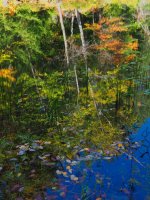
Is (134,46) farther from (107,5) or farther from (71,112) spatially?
(71,112)

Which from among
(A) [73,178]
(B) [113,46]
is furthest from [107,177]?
(B) [113,46]

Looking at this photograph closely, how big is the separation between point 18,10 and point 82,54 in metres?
5.25

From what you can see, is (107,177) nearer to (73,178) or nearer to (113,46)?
(73,178)

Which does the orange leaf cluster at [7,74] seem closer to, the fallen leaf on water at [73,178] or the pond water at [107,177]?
the pond water at [107,177]

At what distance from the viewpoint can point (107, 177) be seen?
5.01m

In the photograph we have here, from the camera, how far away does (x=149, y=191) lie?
4.63m

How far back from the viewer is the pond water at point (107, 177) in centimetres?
456

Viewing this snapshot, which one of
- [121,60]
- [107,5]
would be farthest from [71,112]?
[107,5]

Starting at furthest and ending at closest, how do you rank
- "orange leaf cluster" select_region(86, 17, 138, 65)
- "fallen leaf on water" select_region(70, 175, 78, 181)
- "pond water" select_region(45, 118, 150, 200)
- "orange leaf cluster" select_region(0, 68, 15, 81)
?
1. "orange leaf cluster" select_region(86, 17, 138, 65)
2. "orange leaf cluster" select_region(0, 68, 15, 81)
3. "fallen leaf on water" select_region(70, 175, 78, 181)
4. "pond water" select_region(45, 118, 150, 200)

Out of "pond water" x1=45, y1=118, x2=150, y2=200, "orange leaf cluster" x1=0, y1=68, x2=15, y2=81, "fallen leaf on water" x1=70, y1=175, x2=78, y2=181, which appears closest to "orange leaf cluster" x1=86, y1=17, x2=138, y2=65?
"orange leaf cluster" x1=0, y1=68, x2=15, y2=81

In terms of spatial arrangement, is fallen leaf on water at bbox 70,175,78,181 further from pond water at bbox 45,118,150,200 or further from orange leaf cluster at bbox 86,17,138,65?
orange leaf cluster at bbox 86,17,138,65

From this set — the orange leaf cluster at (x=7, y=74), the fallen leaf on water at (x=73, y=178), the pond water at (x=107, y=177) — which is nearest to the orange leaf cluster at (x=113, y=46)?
the orange leaf cluster at (x=7, y=74)

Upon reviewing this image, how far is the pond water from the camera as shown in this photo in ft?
15.0

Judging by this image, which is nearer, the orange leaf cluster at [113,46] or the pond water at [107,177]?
the pond water at [107,177]
